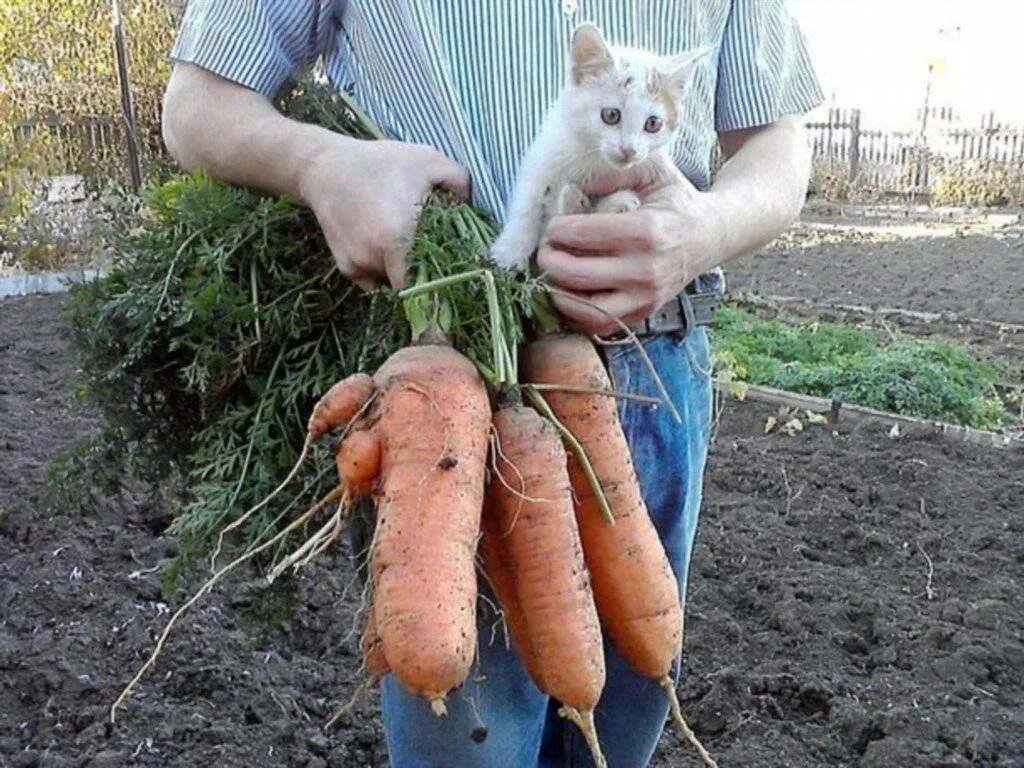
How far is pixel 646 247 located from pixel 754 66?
58 cm

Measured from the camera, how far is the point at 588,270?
1.39 meters

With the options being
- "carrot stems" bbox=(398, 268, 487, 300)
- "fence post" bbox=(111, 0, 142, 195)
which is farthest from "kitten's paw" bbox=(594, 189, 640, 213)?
"fence post" bbox=(111, 0, 142, 195)

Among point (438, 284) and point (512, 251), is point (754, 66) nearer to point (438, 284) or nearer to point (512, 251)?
point (512, 251)

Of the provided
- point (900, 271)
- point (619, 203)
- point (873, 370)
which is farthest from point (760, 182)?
point (900, 271)

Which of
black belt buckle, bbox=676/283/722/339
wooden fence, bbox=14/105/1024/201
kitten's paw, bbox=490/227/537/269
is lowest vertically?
wooden fence, bbox=14/105/1024/201

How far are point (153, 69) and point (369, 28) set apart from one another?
11076 millimetres

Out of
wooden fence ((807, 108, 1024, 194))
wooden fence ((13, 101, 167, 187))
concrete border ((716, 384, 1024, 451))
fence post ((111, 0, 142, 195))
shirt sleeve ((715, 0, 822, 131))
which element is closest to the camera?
shirt sleeve ((715, 0, 822, 131))

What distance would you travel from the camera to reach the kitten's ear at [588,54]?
1423mm

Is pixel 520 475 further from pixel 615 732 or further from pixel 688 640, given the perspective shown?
pixel 688 640

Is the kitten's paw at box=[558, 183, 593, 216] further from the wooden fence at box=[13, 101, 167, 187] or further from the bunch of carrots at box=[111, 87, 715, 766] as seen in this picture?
the wooden fence at box=[13, 101, 167, 187]

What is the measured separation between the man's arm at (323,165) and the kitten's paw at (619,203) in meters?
0.19

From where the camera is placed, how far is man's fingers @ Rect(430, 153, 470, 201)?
147cm

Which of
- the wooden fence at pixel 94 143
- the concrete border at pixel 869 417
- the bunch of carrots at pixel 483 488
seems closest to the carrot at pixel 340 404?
the bunch of carrots at pixel 483 488

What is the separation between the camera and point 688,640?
360 centimetres
